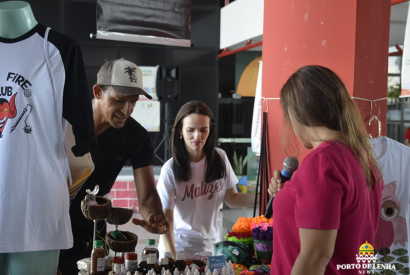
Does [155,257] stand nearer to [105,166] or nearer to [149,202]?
[149,202]

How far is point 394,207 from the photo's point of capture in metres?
1.99

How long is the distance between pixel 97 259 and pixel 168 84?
6570 millimetres

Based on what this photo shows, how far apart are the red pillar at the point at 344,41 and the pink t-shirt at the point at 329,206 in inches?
51.2

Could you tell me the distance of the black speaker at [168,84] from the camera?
822cm

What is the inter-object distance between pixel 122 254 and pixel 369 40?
67.3 inches

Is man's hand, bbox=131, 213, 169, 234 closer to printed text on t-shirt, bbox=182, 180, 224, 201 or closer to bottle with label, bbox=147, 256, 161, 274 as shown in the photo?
bottle with label, bbox=147, 256, 161, 274

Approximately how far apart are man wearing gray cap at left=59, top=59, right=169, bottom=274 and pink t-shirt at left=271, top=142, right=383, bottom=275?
90 cm

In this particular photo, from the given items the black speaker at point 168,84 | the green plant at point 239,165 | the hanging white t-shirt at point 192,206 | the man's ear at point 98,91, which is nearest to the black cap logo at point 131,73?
the man's ear at point 98,91

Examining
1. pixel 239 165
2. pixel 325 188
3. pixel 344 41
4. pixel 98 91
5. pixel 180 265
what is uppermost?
pixel 344 41

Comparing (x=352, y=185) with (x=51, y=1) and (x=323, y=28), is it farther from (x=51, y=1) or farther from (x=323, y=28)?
(x=51, y=1)

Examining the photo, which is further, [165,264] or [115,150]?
[115,150]

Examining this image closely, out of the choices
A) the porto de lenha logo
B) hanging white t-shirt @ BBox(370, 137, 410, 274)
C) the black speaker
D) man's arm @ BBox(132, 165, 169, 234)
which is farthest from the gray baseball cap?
the black speaker

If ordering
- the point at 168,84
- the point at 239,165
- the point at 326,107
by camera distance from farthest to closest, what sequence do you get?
1. the point at 239,165
2. the point at 168,84
3. the point at 326,107

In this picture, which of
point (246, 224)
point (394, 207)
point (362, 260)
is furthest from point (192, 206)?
point (362, 260)
